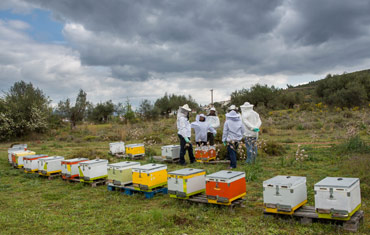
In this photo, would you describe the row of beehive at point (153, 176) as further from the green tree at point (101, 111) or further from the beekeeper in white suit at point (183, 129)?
the green tree at point (101, 111)

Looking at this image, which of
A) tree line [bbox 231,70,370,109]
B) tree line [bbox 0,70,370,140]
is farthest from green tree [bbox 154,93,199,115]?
tree line [bbox 231,70,370,109]

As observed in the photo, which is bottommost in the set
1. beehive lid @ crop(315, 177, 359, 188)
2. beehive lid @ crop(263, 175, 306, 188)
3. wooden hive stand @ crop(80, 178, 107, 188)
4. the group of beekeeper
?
wooden hive stand @ crop(80, 178, 107, 188)

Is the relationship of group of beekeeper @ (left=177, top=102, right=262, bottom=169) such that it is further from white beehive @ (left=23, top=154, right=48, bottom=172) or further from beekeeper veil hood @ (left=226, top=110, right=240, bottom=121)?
white beehive @ (left=23, top=154, right=48, bottom=172)

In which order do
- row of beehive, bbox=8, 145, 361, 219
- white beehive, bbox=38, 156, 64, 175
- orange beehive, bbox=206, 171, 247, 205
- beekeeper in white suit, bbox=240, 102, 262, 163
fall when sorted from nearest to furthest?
row of beehive, bbox=8, 145, 361, 219
orange beehive, bbox=206, 171, 247, 205
white beehive, bbox=38, 156, 64, 175
beekeeper in white suit, bbox=240, 102, 262, 163

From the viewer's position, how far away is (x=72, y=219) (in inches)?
239

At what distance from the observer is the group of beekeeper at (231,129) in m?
10.2

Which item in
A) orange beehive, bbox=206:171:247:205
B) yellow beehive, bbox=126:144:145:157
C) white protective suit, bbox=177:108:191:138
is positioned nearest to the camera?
orange beehive, bbox=206:171:247:205

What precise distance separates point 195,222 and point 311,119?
79.3 feet

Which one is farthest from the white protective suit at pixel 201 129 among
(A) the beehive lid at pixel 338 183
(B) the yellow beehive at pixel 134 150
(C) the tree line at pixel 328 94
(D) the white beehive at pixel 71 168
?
(C) the tree line at pixel 328 94

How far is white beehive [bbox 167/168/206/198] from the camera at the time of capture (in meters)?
6.34

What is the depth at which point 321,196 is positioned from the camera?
190 inches

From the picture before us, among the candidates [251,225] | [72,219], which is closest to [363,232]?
[251,225]

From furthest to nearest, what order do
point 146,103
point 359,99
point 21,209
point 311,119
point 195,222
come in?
point 146,103
point 359,99
point 311,119
point 21,209
point 195,222

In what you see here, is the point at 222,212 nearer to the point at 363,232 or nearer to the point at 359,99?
the point at 363,232
